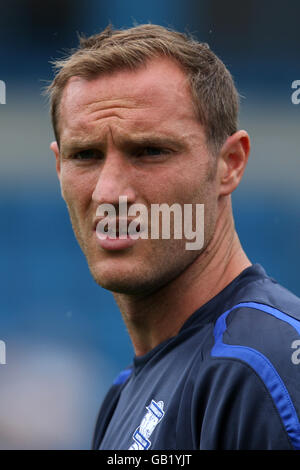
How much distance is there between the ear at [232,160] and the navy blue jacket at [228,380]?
27 cm

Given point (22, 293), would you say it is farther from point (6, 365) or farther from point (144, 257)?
point (144, 257)

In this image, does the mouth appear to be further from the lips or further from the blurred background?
the blurred background

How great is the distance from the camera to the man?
170cm

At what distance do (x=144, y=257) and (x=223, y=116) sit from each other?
0.48 meters

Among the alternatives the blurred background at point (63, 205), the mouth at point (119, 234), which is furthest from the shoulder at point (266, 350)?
the blurred background at point (63, 205)

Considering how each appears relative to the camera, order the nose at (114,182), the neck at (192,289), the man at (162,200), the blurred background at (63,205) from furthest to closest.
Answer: the blurred background at (63,205), the neck at (192,289), the nose at (114,182), the man at (162,200)

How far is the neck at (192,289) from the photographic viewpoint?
193cm

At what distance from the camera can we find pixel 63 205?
630 cm

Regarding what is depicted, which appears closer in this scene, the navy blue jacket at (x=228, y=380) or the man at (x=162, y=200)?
the navy blue jacket at (x=228, y=380)

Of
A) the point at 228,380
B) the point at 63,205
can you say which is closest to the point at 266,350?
the point at 228,380

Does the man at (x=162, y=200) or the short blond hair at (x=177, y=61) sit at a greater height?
the short blond hair at (x=177, y=61)

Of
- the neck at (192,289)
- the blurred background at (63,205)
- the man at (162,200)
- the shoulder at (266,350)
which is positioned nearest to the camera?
the shoulder at (266,350)

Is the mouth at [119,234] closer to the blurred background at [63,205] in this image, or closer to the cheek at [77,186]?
the cheek at [77,186]

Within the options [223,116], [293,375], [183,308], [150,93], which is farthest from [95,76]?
[293,375]
